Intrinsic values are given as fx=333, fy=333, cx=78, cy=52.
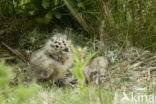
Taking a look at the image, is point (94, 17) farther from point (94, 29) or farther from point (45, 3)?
point (45, 3)

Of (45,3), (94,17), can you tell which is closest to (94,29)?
(94,17)

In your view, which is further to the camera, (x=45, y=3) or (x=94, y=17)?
(x=94, y=17)

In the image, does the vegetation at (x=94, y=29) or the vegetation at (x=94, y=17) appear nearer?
the vegetation at (x=94, y=29)

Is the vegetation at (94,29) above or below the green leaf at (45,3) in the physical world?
below

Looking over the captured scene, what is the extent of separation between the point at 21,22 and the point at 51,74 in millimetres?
1618

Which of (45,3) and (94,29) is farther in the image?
(94,29)

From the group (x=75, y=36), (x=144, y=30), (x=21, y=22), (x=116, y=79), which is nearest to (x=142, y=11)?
(x=144, y=30)

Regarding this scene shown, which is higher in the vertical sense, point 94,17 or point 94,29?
point 94,17

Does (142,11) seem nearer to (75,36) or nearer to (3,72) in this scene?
(75,36)

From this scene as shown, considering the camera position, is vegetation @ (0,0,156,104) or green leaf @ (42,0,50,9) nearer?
vegetation @ (0,0,156,104)

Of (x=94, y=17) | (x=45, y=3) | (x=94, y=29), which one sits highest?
(x=45, y=3)

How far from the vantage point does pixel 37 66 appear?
3.50m

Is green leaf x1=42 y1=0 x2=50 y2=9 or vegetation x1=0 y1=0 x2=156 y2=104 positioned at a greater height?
green leaf x1=42 y1=0 x2=50 y2=9

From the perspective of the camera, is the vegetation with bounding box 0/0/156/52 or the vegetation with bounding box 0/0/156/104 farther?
the vegetation with bounding box 0/0/156/52
